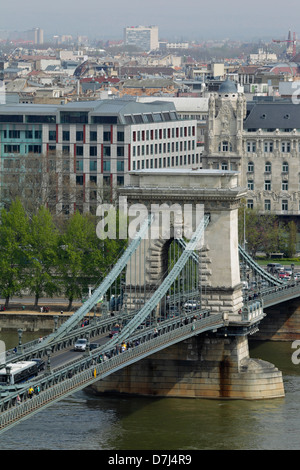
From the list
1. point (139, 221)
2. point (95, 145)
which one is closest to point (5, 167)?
point (95, 145)

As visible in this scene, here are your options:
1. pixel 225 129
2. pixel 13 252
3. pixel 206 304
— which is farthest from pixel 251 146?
pixel 206 304

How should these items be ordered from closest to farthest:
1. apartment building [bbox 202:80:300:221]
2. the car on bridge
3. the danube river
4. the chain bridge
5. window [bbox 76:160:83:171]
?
1. the danube river
2. the chain bridge
3. the car on bridge
4. apartment building [bbox 202:80:300:221]
5. window [bbox 76:160:83:171]

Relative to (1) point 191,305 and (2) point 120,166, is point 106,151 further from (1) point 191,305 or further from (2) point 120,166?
(1) point 191,305

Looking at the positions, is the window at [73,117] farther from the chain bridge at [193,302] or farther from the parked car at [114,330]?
the parked car at [114,330]

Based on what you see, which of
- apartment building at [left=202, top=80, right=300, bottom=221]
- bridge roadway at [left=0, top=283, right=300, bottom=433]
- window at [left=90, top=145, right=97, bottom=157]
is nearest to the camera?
bridge roadway at [left=0, top=283, right=300, bottom=433]

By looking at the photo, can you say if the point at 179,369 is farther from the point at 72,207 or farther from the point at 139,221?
the point at 72,207

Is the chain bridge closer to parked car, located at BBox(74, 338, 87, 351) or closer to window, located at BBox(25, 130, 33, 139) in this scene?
parked car, located at BBox(74, 338, 87, 351)

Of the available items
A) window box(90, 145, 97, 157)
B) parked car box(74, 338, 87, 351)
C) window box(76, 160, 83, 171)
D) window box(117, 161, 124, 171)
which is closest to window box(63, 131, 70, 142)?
window box(76, 160, 83, 171)
